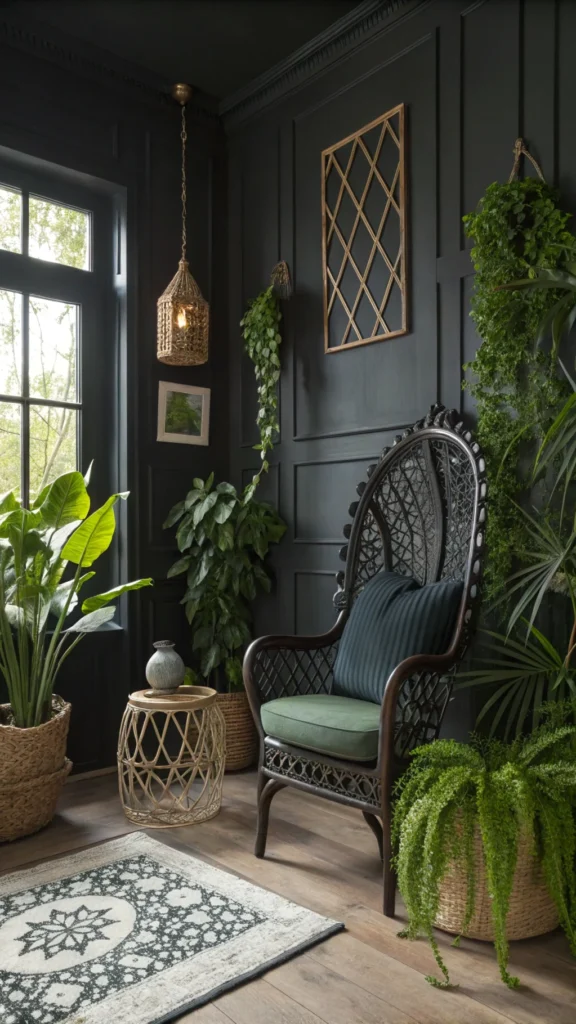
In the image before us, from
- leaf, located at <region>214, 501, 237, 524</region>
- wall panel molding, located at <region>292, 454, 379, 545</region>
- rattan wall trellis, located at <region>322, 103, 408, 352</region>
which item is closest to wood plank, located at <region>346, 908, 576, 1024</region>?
wall panel molding, located at <region>292, 454, 379, 545</region>

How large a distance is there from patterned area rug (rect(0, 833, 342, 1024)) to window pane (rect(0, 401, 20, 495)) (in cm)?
164

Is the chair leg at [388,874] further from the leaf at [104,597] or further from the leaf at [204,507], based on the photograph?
the leaf at [204,507]

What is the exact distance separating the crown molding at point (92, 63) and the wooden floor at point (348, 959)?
3227mm

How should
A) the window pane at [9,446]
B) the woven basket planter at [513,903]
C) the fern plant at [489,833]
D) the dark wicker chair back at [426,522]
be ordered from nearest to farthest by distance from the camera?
the fern plant at [489,833] → the woven basket planter at [513,903] → the dark wicker chair back at [426,522] → the window pane at [9,446]

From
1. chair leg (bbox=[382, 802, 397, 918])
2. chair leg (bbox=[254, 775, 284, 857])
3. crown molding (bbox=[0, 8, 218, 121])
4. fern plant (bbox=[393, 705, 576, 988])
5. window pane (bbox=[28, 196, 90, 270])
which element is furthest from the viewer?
window pane (bbox=[28, 196, 90, 270])

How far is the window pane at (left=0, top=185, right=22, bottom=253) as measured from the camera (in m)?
3.56

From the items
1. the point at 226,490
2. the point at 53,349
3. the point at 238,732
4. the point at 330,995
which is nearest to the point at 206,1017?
the point at 330,995

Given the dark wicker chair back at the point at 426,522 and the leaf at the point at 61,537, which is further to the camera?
the leaf at the point at 61,537

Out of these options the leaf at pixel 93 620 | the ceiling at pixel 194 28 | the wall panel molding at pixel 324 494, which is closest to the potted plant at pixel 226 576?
the wall panel molding at pixel 324 494

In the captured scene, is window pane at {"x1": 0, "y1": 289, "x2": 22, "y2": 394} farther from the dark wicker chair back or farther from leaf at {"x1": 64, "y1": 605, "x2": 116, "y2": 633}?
the dark wicker chair back

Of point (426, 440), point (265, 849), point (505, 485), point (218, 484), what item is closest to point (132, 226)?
point (218, 484)

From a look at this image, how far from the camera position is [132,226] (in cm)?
383

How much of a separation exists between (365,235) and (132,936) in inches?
108

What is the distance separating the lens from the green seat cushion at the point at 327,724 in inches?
91.0
